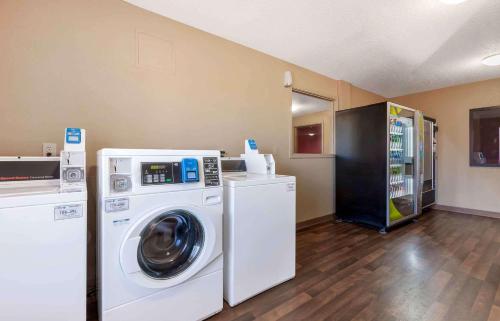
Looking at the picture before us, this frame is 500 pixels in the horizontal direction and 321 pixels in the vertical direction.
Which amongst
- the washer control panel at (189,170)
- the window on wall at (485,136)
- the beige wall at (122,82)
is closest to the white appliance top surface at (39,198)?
the washer control panel at (189,170)

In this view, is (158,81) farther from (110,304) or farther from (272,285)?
(272,285)

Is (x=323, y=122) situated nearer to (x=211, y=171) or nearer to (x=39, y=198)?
(x=211, y=171)

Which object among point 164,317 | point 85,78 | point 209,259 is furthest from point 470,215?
point 85,78

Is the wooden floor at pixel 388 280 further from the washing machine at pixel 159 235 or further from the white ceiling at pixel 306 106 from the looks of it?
the white ceiling at pixel 306 106

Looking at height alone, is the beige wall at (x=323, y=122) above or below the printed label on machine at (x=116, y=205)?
above

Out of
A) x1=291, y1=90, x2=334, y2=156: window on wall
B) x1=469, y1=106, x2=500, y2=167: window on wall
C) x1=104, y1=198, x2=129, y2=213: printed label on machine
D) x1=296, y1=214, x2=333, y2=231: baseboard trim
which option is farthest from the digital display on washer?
x1=469, y1=106, x2=500, y2=167: window on wall

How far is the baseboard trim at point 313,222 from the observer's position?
320cm

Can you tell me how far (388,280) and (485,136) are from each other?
143 inches

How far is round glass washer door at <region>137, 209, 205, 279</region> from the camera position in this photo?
1.32 meters

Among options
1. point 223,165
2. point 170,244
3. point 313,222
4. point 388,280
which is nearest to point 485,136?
point 313,222

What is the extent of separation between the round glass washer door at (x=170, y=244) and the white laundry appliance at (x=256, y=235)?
0.82 ft

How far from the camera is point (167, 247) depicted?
1.44 meters

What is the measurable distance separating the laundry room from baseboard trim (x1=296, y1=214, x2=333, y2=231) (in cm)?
3

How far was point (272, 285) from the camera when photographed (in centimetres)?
181
